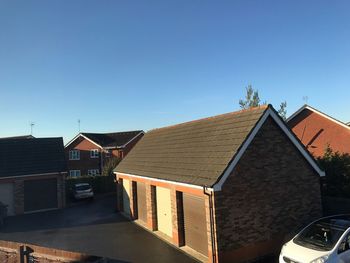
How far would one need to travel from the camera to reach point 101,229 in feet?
62.8

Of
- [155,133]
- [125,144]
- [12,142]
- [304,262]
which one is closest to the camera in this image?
[304,262]

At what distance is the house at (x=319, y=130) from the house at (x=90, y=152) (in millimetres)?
25634

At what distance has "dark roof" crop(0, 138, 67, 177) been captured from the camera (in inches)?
1079

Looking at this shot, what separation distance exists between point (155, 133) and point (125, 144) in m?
24.7

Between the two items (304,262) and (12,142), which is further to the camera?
(12,142)

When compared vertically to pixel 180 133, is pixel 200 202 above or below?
below

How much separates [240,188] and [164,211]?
5.71 metres

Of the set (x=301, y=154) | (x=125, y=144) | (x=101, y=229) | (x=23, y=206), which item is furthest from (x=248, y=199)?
(x=125, y=144)

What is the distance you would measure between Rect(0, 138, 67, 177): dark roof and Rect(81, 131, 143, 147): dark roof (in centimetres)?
1749

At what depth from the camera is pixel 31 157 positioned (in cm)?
2891

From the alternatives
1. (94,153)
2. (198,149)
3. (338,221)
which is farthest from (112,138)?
(338,221)

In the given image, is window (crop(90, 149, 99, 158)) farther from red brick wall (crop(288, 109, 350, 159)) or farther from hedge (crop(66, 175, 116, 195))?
red brick wall (crop(288, 109, 350, 159))

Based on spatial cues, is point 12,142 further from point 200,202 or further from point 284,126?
point 284,126

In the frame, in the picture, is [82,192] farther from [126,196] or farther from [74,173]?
[74,173]
